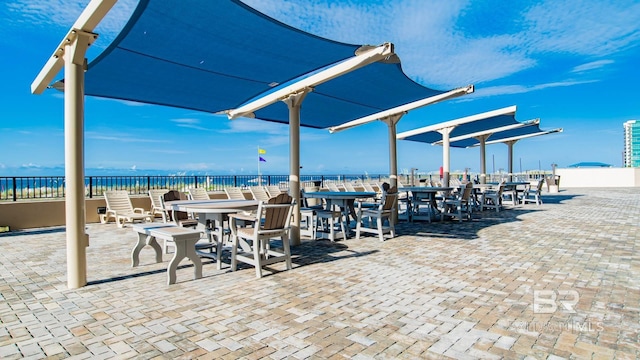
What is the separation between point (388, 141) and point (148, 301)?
22.0 ft

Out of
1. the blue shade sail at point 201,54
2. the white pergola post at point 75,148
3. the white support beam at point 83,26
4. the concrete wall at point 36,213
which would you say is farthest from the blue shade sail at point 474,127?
the concrete wall at point 36,213

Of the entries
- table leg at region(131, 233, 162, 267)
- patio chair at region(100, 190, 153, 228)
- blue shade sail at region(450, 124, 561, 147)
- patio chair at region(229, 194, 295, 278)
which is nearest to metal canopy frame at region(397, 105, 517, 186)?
blue shade sail at region(450, 124, 561, 147)

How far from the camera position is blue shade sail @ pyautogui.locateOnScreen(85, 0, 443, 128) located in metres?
3.72

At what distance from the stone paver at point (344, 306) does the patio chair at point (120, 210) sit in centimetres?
256

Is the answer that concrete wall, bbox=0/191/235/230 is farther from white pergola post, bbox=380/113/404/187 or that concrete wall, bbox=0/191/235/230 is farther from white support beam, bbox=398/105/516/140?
white support beam, bbox=398/105/516/140

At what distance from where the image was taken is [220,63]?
497 centimetres

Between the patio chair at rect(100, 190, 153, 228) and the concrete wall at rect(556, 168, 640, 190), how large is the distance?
90.2ft

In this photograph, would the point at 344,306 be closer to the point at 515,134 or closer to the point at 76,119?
the point at 76,119

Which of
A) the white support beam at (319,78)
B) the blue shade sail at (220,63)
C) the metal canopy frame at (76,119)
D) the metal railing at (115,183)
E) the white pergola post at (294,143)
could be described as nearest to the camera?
the metal canopy frame at (76,119)

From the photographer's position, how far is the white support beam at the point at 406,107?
6.85 metres

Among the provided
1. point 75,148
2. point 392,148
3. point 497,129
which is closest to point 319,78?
point 75,148

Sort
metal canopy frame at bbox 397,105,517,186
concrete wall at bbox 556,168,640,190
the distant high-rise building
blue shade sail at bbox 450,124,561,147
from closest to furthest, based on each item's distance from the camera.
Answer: metal canopy frame at bbox 397,105,517,186, blue shade sail at bbox 450,124,561,147, concrete wall at bbox 556,168,640,190, the distant high-rise building

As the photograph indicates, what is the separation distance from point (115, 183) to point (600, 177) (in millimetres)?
30883

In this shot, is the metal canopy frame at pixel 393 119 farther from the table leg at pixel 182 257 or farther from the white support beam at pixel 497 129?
the white support beam at pixel 497 129
